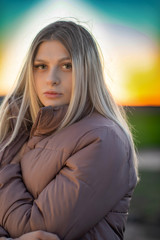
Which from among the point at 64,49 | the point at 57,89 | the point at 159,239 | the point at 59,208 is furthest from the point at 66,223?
the point at 159,239

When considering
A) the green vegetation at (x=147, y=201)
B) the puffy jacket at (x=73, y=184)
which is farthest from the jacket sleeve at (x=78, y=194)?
the green vegetation at (x=147, y=201)

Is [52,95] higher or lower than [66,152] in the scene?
higher

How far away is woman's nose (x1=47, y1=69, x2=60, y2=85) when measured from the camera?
5.81 ft

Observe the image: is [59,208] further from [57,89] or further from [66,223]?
[57,89]

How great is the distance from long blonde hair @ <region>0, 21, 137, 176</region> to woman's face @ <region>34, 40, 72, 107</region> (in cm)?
3

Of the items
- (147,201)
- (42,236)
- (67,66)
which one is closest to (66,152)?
(42,236)

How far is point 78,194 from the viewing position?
4.76 ft

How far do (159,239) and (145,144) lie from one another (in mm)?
3253

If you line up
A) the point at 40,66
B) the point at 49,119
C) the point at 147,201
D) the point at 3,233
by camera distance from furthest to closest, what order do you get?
the point at 147,201 < the point at 40,66 < the point at 49,119 < the point at 3,233

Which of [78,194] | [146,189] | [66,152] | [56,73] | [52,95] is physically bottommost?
[146,189]

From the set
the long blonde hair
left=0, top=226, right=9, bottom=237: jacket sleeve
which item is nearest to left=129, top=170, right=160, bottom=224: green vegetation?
the long blonde hair

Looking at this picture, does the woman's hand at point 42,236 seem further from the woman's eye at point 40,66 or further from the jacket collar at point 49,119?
the woman's eye at point 40,66

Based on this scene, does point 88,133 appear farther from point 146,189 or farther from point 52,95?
point 146,189

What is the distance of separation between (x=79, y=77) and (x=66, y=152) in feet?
1.28
